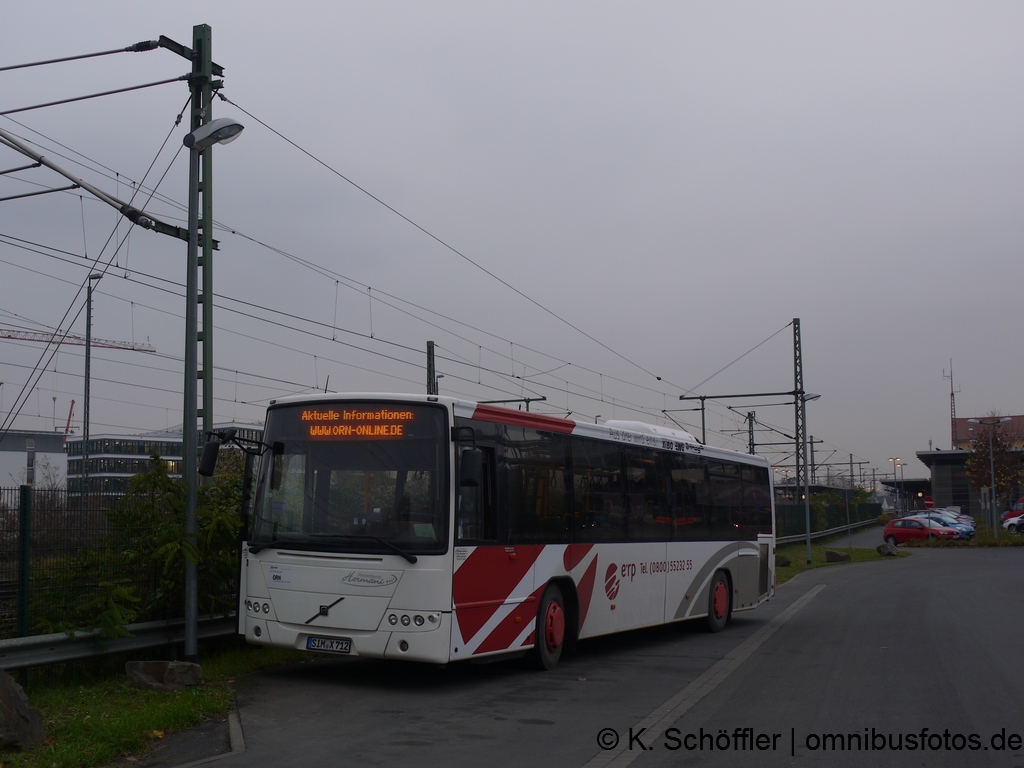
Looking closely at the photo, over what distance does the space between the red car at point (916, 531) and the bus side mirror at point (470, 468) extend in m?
43.9

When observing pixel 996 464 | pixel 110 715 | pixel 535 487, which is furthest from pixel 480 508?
pixel 996 464

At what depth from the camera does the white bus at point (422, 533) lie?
32.8 ft

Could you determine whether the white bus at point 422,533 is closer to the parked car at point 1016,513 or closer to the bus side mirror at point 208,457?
the bus side mirror at point 208,457

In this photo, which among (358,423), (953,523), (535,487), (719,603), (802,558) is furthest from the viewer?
(953,523)

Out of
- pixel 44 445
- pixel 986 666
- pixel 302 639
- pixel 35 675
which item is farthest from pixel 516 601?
pixel 44 445

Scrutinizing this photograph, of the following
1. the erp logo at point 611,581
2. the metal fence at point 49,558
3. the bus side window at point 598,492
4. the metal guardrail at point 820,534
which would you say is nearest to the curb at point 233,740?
the metal fence at point 49,558

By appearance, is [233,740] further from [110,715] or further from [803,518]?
[803,518]

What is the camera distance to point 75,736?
7.53 meters

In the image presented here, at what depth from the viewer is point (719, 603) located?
1694cm

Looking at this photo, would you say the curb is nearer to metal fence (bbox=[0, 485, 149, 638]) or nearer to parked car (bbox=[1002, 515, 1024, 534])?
metal fence (bbox=[0, 485, 149, 638])

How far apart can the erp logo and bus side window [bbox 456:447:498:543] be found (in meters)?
2.75

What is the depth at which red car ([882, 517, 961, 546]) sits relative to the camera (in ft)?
164

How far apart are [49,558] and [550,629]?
5.46m

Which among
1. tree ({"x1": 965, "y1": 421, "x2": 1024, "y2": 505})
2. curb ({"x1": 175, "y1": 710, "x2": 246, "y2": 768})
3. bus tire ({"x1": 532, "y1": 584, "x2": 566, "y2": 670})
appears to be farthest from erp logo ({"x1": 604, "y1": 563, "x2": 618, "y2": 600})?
tree ({"x1": 965, "y1": 421, "x2": 1024, "y2": 505})
